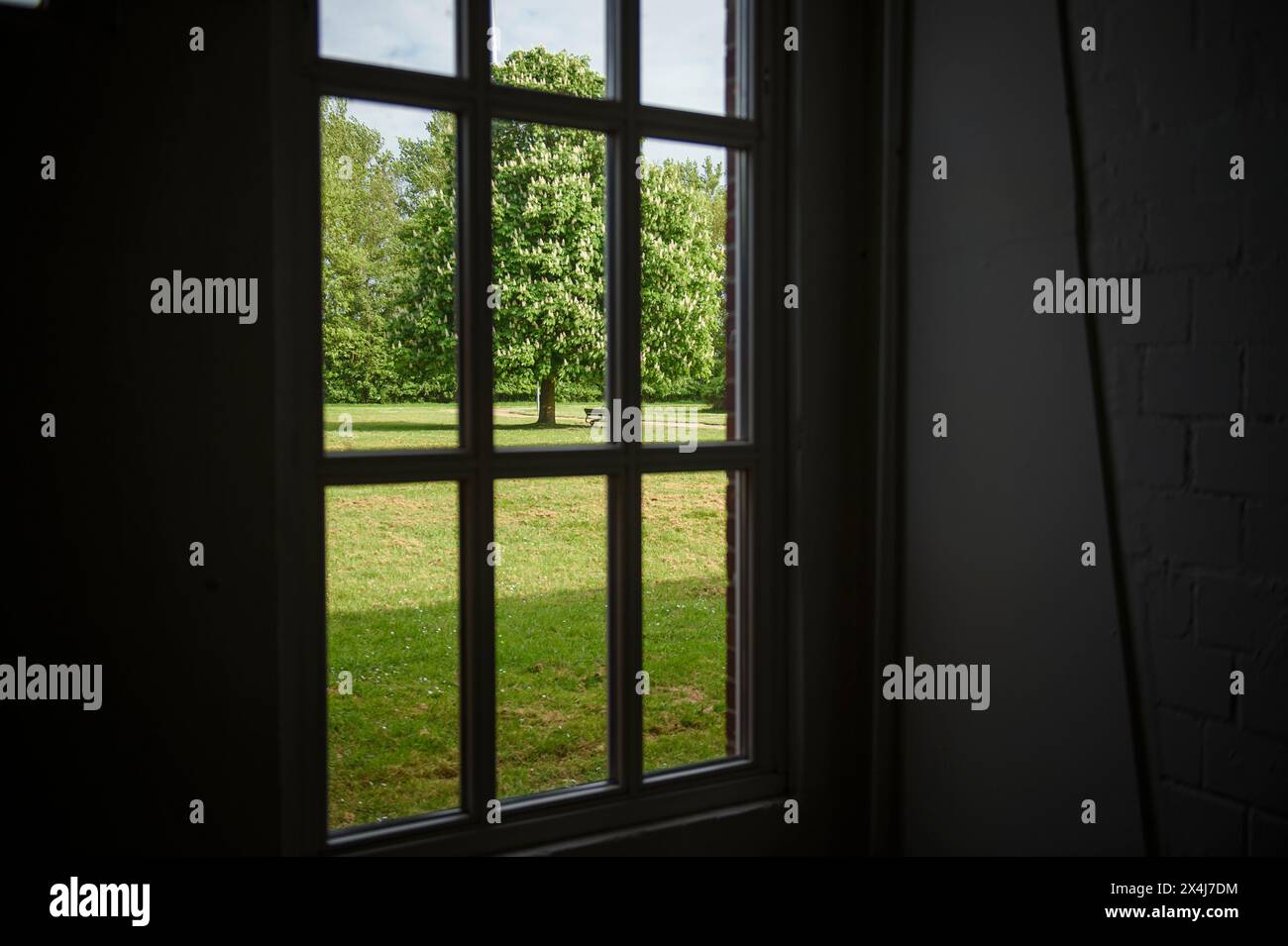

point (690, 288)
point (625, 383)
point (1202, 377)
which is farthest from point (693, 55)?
point (1202, 377)

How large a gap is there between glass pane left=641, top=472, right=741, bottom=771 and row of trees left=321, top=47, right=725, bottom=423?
245 mm

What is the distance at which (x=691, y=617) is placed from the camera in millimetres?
2215

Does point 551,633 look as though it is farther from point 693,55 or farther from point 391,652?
point 693,55

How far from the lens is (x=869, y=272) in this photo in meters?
2.27

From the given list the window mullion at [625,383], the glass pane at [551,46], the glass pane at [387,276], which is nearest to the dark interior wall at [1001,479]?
the window mullion at [625,383]

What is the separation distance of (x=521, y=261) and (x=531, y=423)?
334 mm

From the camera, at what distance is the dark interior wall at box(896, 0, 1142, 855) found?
1.82m

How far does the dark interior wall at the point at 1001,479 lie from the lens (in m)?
1.82

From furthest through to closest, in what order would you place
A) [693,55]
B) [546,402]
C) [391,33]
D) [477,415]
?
[693,55]
[546,402]
[477,415]
[391,33]

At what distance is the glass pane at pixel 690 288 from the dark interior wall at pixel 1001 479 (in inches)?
16.1

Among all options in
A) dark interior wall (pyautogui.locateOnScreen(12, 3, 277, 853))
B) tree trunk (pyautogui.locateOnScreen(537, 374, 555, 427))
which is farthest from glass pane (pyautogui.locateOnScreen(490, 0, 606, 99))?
tree trunk (pyautogui.locateOnScreen(537, 374, 555, 427))

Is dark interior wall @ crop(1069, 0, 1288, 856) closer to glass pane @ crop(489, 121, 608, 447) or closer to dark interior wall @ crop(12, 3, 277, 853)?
glass pane @ crop(489, 121, 608, 447)

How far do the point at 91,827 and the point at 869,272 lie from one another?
1895mm
